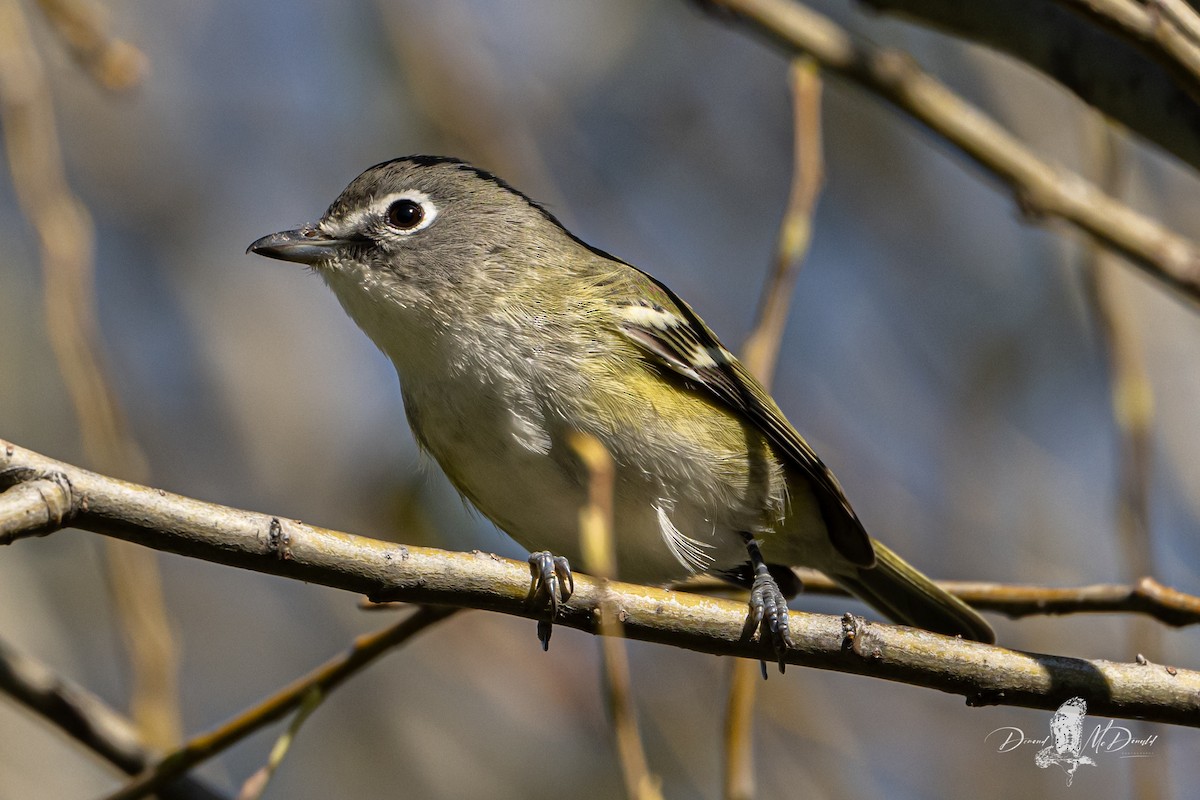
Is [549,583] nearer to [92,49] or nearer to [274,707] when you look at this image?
[274,707]

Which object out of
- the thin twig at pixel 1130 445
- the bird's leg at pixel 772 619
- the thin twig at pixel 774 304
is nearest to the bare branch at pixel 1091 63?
the thin twig at pixel 1130 445

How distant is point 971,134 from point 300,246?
7.47 ft

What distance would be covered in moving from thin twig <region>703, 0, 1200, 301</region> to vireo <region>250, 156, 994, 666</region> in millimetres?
990

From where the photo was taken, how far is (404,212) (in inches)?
176

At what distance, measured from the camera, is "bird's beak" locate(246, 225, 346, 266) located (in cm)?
420

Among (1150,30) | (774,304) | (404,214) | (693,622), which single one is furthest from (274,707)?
(1150,30)

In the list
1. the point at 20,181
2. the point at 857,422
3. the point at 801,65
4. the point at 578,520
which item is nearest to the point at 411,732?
the point at 857,422

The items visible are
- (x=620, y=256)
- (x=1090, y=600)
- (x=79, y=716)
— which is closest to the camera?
(x=1090, y=600)

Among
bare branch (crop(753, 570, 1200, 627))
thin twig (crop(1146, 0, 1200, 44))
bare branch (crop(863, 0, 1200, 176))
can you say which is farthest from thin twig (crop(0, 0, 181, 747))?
thin twig (crop(1146, 0, 1200, 44))

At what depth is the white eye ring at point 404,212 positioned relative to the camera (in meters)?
4.43

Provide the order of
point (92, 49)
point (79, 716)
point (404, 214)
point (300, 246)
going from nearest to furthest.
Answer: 1. point (79, 716)
2. point (92, 49)
3. point (300, 246)
4. point (404, 214)

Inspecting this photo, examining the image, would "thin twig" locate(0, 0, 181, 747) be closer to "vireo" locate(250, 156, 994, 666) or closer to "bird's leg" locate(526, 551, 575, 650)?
"vireo" locate(250, 156, 994, 666)

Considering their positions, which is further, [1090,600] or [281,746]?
[1090,600]

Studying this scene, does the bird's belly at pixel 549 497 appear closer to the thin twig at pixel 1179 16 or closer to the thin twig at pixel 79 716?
the thin twig at pixel 79 716
